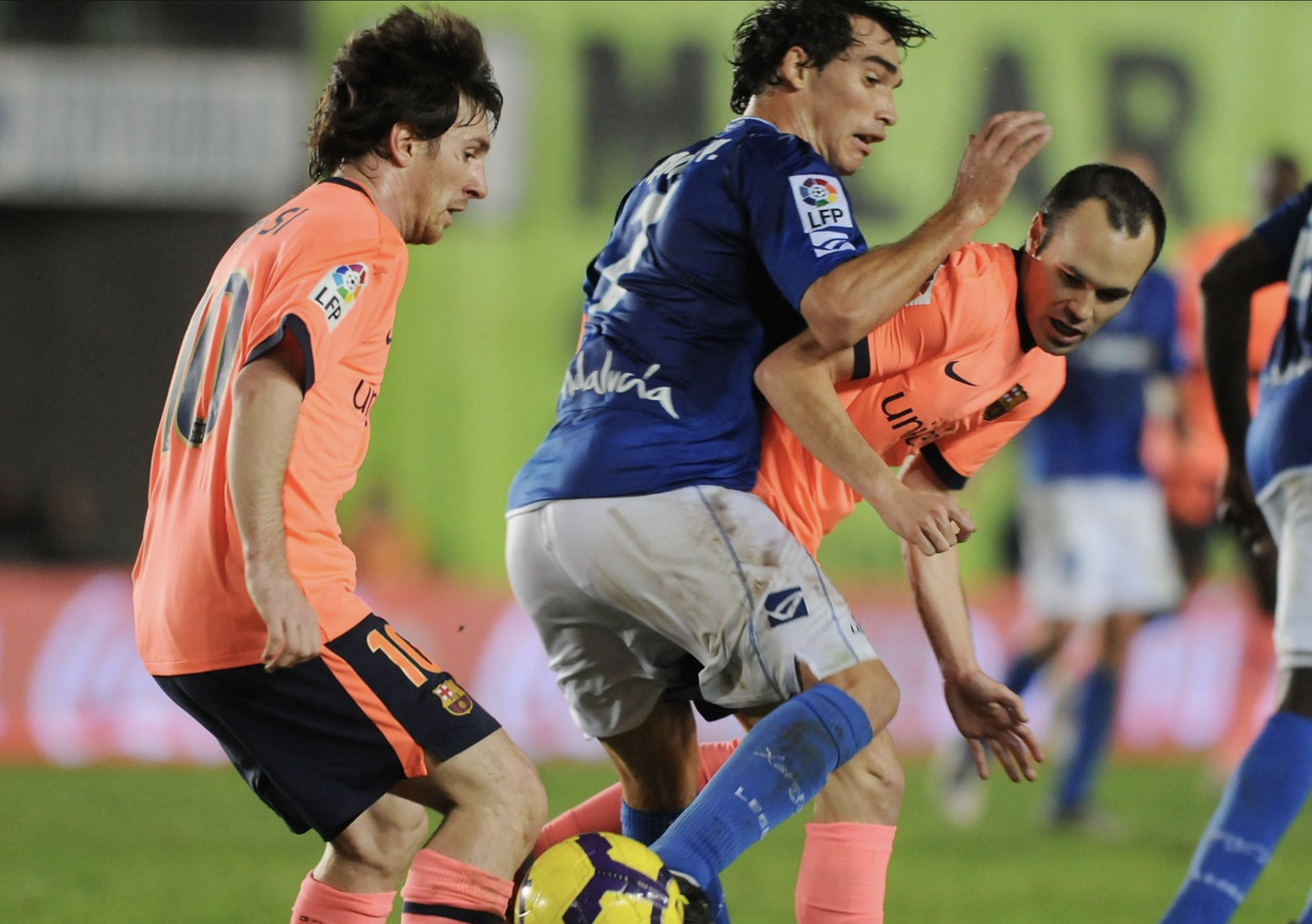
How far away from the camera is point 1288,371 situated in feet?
12.2

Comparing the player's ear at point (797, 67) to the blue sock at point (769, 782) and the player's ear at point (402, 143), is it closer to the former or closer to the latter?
the player's ear at point (402, 143)

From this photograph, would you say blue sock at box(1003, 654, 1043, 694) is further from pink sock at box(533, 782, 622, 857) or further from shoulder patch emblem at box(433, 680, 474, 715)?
shoulder patch emblem at box(433, 680, 474, 715)

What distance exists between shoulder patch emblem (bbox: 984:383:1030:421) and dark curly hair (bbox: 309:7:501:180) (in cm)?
118

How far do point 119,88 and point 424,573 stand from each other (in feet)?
12.4

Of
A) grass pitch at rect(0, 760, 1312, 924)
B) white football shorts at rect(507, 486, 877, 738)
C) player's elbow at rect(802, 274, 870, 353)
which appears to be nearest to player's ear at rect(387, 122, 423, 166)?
white football shorts at rect(507, 486, 877, 738)

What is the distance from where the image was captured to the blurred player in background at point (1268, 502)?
333 centimetres

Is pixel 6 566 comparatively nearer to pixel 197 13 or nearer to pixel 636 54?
pixel 197 13

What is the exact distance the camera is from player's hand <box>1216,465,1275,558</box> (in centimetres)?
404

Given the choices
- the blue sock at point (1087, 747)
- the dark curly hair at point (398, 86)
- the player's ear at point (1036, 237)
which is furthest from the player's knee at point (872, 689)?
the blue sock at point (1087, 747)

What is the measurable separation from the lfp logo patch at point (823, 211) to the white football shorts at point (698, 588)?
50cm

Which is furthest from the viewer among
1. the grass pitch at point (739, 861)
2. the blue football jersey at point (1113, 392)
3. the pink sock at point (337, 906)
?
the blue football jersey at point (1113, 392)

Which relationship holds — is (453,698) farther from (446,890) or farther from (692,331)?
(692,331)

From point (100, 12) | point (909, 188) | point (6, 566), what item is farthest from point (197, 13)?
point (909, 188)

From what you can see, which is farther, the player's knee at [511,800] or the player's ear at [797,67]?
the player's ear at [797,67]
